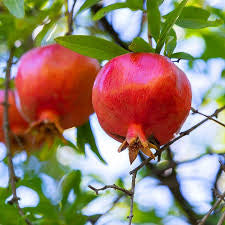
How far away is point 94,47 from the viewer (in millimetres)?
1745

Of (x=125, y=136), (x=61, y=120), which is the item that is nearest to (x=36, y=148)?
(x=61, y=120)

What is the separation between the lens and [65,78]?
1.82m

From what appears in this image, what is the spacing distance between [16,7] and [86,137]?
2.52ft

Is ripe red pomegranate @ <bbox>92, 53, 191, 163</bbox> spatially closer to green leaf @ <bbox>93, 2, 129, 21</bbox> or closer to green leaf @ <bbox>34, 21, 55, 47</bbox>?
green leaf @ <bbox>93, 2, 129, 21</bbox>

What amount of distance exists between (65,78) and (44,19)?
16.0 inches

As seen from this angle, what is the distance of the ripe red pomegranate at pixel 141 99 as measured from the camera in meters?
1.50

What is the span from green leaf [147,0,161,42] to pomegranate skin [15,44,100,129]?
0.29m

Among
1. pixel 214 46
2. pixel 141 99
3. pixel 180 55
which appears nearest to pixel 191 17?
pixel 180 55

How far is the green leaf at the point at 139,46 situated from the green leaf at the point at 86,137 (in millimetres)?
724

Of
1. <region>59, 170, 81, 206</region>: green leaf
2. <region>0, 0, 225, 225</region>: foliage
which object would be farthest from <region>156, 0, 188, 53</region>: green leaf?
<region>59, 170, 81, 206</region>: green leaf

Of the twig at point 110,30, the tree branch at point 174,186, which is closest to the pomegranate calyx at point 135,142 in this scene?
the tree branch at point 174,186

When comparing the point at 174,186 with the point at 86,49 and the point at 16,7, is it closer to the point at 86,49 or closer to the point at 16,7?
the point at 86,49

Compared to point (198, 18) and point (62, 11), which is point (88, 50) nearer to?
point (198, 18)

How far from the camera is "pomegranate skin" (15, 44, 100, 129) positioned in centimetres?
181
